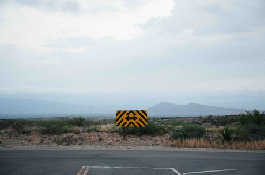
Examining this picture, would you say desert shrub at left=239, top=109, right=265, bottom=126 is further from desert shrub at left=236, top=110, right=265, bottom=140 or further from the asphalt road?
the asphalt road

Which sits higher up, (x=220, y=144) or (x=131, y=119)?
(x=131, y=119)

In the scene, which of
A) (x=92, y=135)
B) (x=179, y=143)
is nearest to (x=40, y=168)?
(x=179, y=143)

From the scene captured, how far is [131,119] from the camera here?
2352 cm

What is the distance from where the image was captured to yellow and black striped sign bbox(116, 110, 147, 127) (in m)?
23.4

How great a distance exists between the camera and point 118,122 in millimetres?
23422

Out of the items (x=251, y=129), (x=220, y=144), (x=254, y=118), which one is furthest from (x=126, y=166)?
(x=254, y=118)

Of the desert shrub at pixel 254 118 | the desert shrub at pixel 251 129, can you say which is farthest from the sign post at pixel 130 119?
the desert shrub at pixel 254 118

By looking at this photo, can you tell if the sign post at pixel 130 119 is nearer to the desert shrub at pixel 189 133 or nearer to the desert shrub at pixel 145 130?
the desert shrub at pixel 145 130

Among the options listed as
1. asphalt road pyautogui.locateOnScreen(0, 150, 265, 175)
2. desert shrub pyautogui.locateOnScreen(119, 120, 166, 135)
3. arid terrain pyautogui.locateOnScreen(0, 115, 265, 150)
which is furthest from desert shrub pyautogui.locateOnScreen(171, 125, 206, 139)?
asphalt road pyautogui.locateOnScreen(0, 150, 265, 175)

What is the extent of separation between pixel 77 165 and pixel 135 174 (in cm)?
291

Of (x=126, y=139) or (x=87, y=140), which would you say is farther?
(x=126, y=139)

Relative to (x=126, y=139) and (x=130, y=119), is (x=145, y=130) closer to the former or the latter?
(x=126, y=139)

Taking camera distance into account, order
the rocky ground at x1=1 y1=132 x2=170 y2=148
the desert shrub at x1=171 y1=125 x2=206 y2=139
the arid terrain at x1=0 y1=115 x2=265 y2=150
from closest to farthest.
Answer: the arid terrain at x1=0 y1=115 x2=265 y2=150, the rocky ground at x1=1 y1=132 x2=170 y2=148, the desert shrub at x1=171 y1=125 x2=206 y2=139

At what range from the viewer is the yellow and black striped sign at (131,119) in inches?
923
